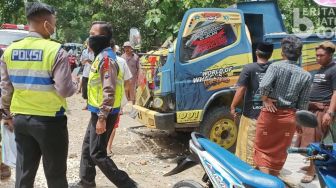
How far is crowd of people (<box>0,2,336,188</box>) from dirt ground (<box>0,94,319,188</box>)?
0.45 meters

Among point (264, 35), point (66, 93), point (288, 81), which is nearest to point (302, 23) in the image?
point (264, 35)

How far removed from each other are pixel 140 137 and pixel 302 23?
984cm

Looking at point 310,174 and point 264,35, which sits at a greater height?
point 264,35

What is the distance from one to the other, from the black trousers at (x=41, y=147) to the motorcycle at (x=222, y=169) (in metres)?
0.92

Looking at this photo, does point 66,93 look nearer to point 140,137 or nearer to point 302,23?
point 140,137

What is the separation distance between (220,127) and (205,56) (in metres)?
1.04

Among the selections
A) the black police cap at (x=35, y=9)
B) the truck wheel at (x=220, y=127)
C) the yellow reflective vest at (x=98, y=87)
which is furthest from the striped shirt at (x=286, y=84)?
the black police cap at (x=35, y=9)

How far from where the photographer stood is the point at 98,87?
14.3ft

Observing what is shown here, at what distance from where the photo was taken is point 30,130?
336 centimetres

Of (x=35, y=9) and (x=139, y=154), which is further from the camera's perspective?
(x=139, y=154)

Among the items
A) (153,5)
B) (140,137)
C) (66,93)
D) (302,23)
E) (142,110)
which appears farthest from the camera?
(302,23)

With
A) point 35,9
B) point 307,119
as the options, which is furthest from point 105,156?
point 307,119

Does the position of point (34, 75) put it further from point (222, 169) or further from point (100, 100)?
point (222, 169)

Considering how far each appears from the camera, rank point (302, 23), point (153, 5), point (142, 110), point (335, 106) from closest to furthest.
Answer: point (335, 106) → point (142, 110) → point (153, 5) → point (302, 23)
